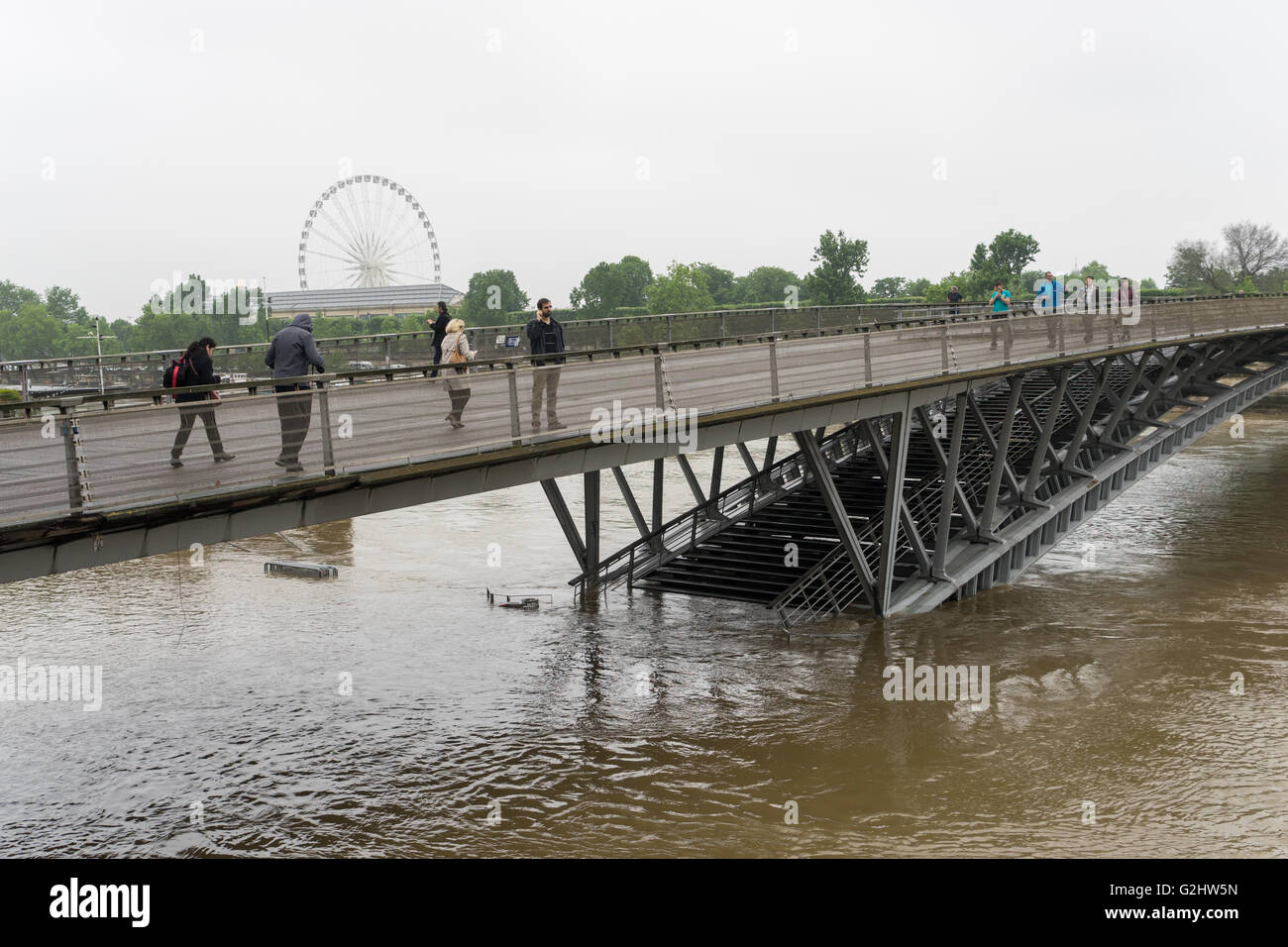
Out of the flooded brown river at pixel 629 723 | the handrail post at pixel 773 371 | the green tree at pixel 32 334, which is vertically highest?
the green tree at pixel 32 334

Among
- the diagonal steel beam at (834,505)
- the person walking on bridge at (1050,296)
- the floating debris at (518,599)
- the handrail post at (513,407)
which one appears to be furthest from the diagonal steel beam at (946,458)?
the handrail post at (513,407)

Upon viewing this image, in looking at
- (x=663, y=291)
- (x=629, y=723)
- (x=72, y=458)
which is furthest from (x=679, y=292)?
(x=72, y=458)

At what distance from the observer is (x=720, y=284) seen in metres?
165

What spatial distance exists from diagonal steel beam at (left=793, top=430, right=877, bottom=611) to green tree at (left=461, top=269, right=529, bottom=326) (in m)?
98.2

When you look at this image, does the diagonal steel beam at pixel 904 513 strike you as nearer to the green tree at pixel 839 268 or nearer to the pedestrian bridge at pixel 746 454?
the pedestrian bridge at pixel 746 454

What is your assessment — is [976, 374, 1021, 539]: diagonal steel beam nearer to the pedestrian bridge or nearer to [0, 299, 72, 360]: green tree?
the pedestrian bridge

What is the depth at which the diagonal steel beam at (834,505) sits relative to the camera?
61.7ft

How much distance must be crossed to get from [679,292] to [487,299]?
61.3 ft

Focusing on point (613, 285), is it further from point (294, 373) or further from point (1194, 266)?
point (294, 373)

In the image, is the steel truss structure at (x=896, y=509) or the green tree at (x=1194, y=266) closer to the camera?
the steel truss structure at (x=896, y=509)

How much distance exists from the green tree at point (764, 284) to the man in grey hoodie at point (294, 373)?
14414 cm

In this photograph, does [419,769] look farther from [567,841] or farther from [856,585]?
[856,585]

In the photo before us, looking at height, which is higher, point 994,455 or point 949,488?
point 994,455

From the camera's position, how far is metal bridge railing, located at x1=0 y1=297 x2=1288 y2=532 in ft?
33.3
